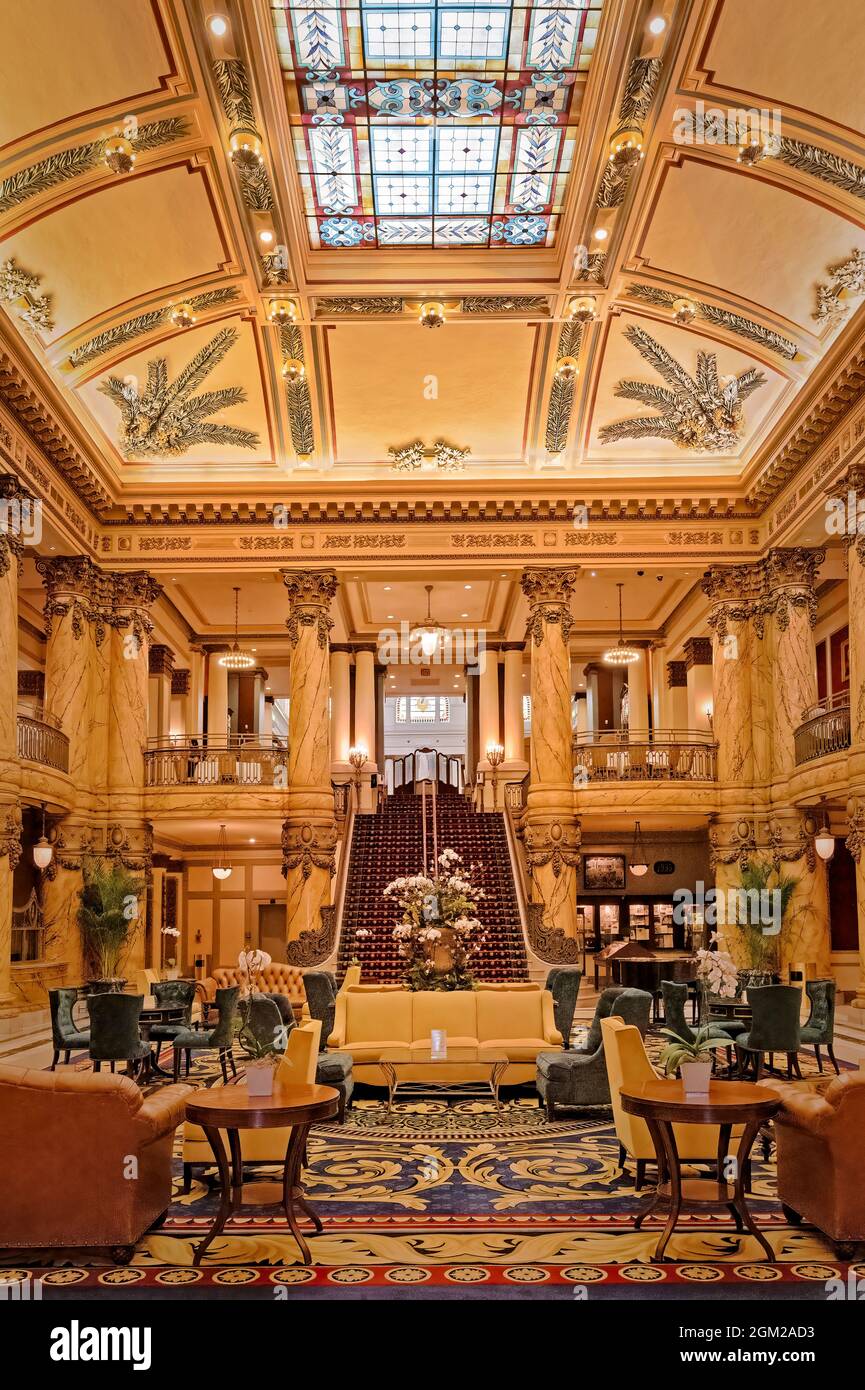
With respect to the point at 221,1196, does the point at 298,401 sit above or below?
above

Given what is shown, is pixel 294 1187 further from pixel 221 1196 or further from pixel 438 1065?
pixel 438 1065

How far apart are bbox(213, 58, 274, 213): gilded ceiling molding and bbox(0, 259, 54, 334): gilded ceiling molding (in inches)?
104

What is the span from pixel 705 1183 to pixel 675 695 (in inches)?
723

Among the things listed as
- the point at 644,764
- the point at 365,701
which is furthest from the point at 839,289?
the point at 365,701

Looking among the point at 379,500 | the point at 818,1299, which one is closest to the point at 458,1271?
the point at 818,1299

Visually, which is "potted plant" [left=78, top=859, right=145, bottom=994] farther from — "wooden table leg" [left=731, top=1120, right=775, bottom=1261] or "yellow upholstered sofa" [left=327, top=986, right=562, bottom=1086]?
"wooden table leg" [left=731, top=1120, right=775, bottom=1261]

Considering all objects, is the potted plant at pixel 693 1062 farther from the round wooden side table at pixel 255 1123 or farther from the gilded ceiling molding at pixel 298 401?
the gilded ceiling molding at pixel 298 401

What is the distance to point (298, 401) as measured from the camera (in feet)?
58.2

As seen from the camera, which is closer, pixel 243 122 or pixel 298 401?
pixel 243 122

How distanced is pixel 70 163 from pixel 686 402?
30.8ft

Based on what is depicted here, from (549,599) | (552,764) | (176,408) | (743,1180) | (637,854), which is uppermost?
(176,408)

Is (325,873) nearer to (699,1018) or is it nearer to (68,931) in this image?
(68,931)

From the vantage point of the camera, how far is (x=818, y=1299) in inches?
182

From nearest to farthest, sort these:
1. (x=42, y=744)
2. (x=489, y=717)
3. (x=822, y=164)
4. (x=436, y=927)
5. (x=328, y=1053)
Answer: (x=328, y=1053), (x=436, y=927), (x=822, y=164), (x=42, y=744), (x=489, y=717)
